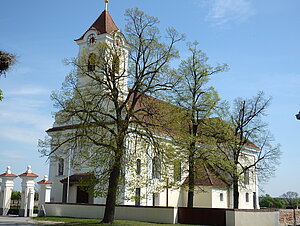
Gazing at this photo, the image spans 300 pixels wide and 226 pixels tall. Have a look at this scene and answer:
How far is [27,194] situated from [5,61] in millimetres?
22138

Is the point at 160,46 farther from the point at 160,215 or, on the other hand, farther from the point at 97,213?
the point at 97,213

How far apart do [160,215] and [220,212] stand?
429 cm

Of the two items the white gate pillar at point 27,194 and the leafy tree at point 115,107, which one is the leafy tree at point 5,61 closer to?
the leafy tree at point 115,107

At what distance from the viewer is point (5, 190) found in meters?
33.1

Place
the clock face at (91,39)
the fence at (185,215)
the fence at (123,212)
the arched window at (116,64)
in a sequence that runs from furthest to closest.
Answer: the clock face at (91,39), the fence at (123,212), the fence at (185,215), the arched window at (116,64)

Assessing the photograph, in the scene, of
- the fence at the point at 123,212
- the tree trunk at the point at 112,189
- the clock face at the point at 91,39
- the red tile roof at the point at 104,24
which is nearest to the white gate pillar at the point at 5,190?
the fence at the point at 123,212

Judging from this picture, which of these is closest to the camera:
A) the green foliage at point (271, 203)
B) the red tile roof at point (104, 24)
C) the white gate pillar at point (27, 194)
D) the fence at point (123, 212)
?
the fence at point (123, 212)

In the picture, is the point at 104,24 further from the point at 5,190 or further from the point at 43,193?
the point at 5,190

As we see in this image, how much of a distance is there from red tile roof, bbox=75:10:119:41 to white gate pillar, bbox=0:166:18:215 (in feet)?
57.3

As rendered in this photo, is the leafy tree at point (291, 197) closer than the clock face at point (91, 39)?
No

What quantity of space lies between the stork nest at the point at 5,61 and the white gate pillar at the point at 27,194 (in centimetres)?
2152

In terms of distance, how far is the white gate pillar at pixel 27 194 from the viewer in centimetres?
3198

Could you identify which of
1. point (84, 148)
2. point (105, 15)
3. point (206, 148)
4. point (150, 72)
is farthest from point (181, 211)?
point (105, 15)

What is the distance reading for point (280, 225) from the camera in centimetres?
3238
